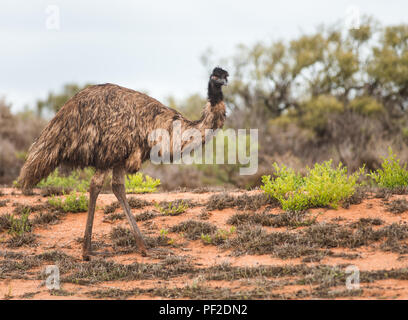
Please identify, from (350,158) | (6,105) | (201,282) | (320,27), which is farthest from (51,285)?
(320,27)

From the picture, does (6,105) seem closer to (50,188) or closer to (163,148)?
(50,188)

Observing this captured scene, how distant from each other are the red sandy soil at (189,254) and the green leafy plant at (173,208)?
84 mm

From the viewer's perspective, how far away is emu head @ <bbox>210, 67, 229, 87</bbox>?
21.8 ft

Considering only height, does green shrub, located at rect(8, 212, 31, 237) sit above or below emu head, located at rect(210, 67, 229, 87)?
below

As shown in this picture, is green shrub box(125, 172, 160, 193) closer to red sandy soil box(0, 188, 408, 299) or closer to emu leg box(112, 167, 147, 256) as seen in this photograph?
red sandy soil box(0, 188, 408, 299)

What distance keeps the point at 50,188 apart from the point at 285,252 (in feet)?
16.7

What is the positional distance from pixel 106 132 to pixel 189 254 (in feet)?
5.92

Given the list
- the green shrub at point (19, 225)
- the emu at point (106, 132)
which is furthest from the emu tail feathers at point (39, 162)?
the green shrub at point (19, 225)

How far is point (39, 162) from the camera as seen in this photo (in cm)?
648

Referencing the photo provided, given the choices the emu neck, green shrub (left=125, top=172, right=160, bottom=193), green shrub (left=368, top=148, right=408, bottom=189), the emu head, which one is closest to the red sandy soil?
green shrub (left=125, top=172, right=160, bottom=193)

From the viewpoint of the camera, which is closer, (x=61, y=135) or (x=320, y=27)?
(x=61, y=135)

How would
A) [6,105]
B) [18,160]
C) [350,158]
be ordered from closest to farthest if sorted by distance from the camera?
[350,158] < [18,160] < [6,105]

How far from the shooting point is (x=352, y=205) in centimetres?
744

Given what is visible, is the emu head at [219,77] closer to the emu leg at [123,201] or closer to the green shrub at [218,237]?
the emu leg at [123,201]
